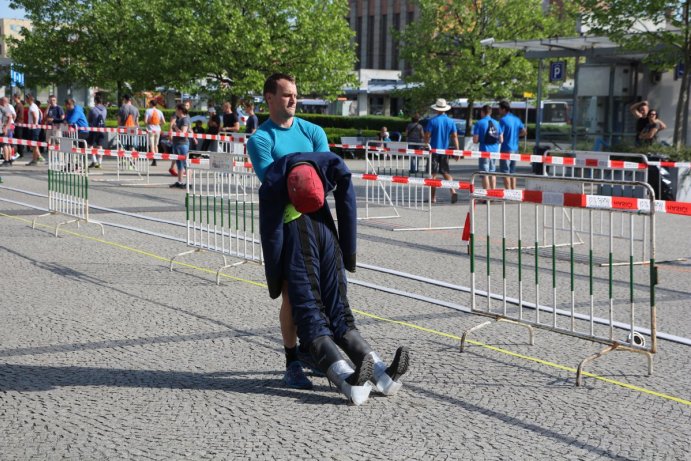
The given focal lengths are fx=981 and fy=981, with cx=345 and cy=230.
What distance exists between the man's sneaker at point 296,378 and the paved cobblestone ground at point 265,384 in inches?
1.9

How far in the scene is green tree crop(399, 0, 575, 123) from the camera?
44875 millimetres

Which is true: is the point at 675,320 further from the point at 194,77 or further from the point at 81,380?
the point at 194,77

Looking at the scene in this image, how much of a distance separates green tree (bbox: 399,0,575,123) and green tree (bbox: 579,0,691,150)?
2151cm

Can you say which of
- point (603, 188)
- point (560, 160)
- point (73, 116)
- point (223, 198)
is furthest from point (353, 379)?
point (73, 116)

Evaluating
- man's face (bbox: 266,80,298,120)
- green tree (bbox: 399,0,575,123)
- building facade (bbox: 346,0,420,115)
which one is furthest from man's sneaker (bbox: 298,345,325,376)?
building facade (bbox: 346,0,420,115)

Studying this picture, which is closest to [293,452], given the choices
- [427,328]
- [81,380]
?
[81,380]

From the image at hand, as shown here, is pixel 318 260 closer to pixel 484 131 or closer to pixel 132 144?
pixel 484 131

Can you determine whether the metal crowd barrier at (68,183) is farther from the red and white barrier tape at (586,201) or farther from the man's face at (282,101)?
the red and white barrier tape at (586,201)

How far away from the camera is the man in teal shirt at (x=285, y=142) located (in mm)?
5816

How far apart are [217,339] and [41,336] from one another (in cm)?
128

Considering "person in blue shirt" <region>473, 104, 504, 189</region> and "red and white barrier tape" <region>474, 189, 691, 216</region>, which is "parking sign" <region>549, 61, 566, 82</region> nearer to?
"person in blue shirt" <region>473, 104, 504, 189</region>

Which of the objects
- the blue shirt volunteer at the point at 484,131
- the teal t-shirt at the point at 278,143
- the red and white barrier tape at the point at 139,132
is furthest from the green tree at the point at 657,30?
the teal t-shirt at the point at 278,143

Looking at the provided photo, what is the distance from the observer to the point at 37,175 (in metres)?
23.2

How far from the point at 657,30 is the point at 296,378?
62.4 feet
